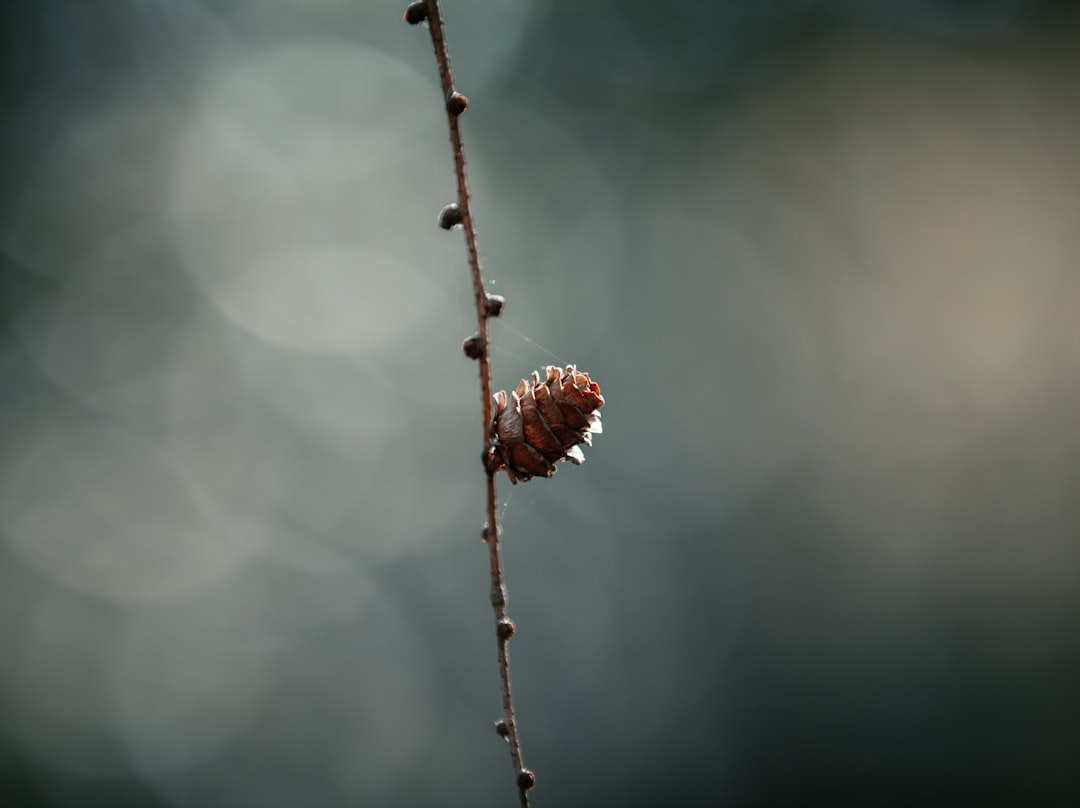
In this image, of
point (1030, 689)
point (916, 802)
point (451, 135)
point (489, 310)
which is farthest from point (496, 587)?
point (1030, 689)

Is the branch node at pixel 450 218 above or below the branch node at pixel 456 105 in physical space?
below

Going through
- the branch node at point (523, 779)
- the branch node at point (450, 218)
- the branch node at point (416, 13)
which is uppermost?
the branch node at point (416, 13)

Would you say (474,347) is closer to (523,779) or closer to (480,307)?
(480,307)

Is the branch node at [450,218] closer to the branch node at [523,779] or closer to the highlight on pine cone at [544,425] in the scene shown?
the highlight on pine cone at [544,425]

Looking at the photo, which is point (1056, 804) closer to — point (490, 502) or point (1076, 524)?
point (1076, 524)

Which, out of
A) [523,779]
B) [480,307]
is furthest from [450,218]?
[523,779]

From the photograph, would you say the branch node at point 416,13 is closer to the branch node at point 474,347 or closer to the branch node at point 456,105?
the branch node at point 456,105

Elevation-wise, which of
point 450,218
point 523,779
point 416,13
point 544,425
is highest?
point 416,13

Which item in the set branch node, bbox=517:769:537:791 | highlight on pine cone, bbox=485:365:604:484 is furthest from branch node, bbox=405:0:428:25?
branch node, bbox=517:769:537:791

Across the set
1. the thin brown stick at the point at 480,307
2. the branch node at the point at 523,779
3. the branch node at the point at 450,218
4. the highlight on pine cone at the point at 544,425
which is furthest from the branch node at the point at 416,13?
the branch node at the point at 523,779
